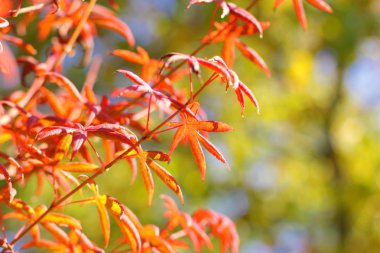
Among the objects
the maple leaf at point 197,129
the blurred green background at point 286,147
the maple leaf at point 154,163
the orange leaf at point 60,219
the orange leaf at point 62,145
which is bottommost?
the blurred green background at point 286,147

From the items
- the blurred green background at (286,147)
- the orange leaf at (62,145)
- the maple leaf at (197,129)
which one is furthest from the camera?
the blurred green background at (286,147)

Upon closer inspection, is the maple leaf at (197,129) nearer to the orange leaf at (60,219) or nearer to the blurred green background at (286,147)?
the orange leaf at (60,219)

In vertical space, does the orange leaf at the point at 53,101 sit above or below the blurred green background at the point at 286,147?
above

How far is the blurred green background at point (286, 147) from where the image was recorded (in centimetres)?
346

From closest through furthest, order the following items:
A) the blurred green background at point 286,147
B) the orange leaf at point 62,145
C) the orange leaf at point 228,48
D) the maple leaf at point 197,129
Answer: the maple leaf at point 197,129 → the orange leaf at point 62,145 → the orange leaf at point 228,48 → the blurred green background at point 286,147

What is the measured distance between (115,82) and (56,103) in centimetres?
287

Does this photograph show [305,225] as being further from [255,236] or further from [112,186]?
[112,186]

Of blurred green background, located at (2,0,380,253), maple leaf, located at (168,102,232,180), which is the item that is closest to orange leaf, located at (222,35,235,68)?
maple leaf, located at (168,102,232,180)

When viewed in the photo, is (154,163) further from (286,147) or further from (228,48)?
(286,147)

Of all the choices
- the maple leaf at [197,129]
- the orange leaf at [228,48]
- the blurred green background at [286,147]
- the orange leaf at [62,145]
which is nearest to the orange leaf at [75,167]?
the orange leaf at [62,145]

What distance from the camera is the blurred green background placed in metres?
3.46

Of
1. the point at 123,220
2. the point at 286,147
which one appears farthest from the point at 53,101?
the point at 286,147

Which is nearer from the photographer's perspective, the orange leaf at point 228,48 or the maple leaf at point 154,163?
the maple leaf at point 154,163

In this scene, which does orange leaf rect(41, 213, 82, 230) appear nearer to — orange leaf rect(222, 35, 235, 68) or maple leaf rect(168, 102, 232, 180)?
maple leaf rect(168, 102, 232, 180)
